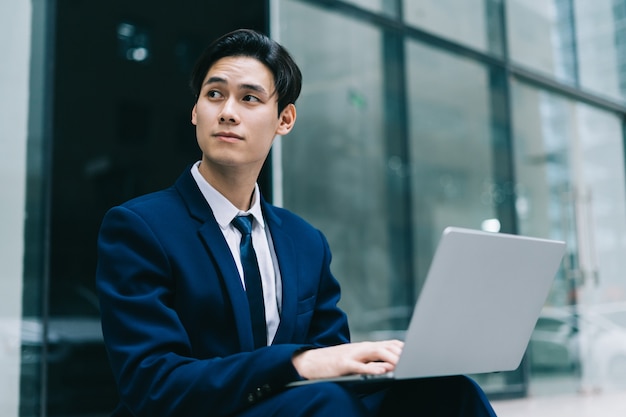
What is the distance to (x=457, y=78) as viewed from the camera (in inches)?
273

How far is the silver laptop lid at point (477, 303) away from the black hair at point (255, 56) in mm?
634

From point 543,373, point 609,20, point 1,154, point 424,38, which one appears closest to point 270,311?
point 1,154

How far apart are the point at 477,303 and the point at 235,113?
64cm

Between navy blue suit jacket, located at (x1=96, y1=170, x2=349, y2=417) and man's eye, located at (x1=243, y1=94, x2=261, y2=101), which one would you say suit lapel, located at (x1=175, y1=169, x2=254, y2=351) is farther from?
man's eye, located at (x1=243, y1=94, x2=261, y2=101)

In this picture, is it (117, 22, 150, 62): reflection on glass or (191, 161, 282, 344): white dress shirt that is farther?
(117, 22, 150, 62): reflection on glass

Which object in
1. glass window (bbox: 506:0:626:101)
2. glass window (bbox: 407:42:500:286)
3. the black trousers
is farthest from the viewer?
glass window (bbox: 506:0:626:101)

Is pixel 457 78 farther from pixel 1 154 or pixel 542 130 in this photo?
pixel 1 154

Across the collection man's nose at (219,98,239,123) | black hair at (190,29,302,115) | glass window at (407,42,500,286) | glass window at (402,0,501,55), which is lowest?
man's nose at (219,98,239,123)

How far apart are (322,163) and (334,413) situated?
5060 millimetres

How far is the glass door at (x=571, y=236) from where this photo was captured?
7020 millimetres

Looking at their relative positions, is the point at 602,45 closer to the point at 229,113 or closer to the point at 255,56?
the point at 255,56

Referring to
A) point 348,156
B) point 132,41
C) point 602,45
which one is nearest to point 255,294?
point 132,41

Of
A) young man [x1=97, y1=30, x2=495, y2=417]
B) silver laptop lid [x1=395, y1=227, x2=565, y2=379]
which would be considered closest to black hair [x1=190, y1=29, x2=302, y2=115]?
young man [x1=97, y1=30, x2=495, y2=417]

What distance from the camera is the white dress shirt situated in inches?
61.6
